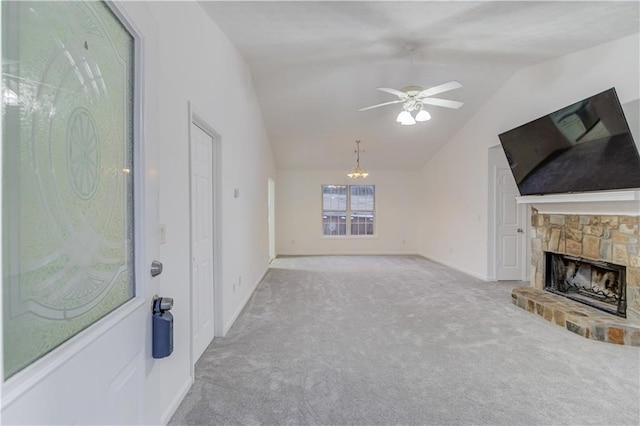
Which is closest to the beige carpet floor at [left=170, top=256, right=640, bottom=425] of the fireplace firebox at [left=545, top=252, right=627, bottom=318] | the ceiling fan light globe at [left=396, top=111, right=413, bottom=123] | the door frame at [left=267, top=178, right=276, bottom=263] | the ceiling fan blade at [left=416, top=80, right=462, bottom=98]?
the fireplace firebox at [left=545, top=252, right=627, bottom=318]

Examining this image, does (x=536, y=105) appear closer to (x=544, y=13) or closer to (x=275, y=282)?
(x=544, y=13)

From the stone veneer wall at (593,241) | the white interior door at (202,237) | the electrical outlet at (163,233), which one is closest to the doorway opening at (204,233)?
the white interior door at (202,237)

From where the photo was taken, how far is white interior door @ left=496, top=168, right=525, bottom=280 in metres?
5.46

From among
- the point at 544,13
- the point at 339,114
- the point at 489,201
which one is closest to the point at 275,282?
the point at 339,114

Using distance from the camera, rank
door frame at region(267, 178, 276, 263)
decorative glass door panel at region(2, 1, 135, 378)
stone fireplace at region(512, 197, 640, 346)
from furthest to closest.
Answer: door frame at region(267, 178, 276, 263), stone fireplace at region(512, 197, 640, 346), decorative glass door panel at region(2, 1, 135, 378)

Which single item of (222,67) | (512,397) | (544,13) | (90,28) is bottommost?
(512,397)

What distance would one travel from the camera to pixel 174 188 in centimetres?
203

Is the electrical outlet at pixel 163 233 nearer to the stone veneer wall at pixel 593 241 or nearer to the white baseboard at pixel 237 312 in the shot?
the white baseboard at pixel 237 312

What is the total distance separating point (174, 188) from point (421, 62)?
348cm

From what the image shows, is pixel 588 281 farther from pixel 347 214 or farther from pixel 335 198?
pixel 335 198

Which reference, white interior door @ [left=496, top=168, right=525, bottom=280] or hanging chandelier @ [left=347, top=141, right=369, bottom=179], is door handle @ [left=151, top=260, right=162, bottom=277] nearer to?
white interior door @ [left=496, top=168, right=525, bottom=280]

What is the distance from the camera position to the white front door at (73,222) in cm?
62

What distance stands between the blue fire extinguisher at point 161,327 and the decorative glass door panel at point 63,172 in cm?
12

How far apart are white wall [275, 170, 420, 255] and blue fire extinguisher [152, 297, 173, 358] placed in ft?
24.7
